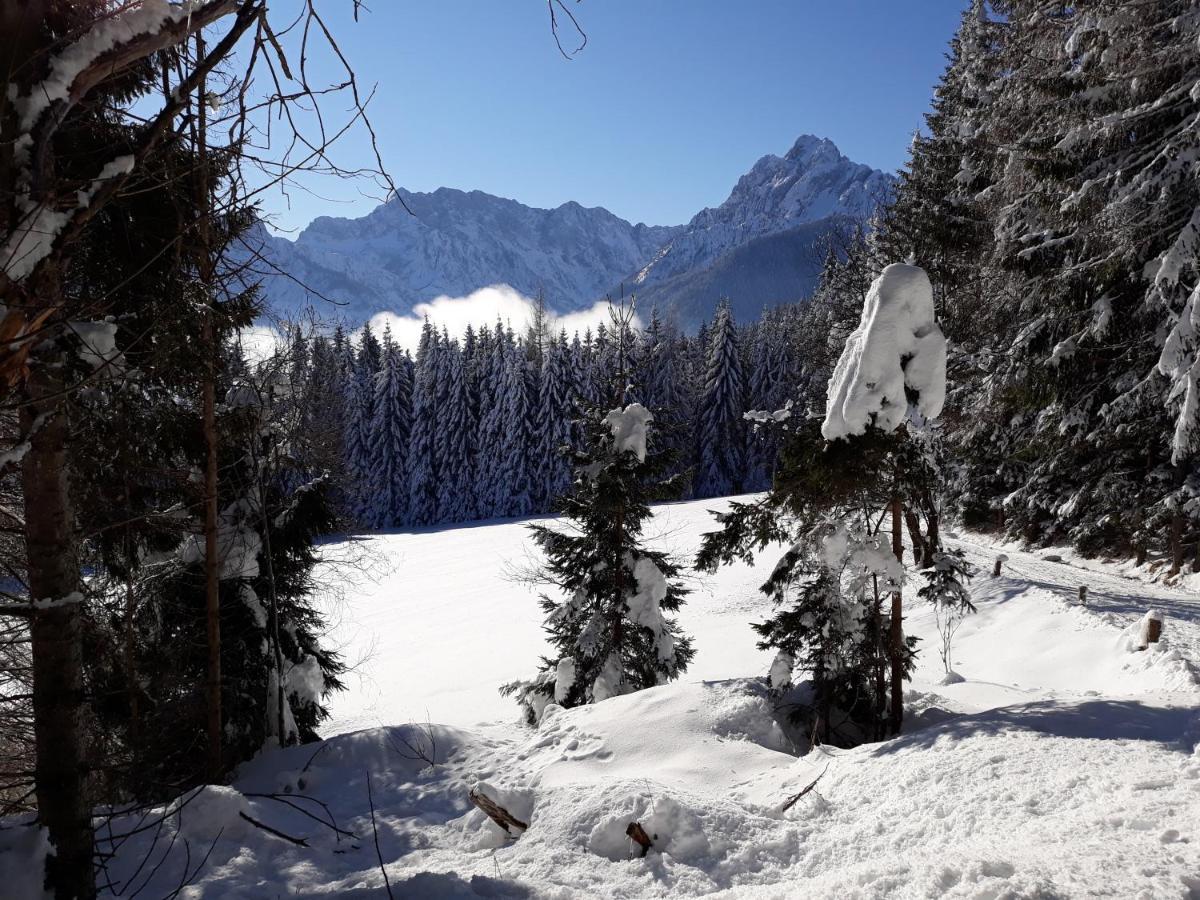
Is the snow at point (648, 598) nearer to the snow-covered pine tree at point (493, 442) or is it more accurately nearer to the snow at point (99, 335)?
the snow at point (99, 335)

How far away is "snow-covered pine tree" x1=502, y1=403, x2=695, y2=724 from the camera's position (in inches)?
380

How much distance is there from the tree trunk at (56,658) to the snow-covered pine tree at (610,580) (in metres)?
7.55

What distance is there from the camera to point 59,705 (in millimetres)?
2139

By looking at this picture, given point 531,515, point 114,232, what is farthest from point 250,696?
point 531,515

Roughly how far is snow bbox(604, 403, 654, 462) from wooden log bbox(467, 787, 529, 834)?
5383 mm

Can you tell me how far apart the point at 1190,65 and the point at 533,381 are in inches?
1629

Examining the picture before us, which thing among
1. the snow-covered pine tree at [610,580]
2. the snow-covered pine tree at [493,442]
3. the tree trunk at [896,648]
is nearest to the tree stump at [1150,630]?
the tree trunk at [896,648]

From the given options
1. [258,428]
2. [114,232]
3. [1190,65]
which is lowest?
[258,428]

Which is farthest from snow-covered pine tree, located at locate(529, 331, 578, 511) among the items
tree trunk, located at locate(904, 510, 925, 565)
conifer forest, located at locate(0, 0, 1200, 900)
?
tree trunk, located at locate(904, 510, 925, 565)

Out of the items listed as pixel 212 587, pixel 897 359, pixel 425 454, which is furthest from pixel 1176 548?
pixel 425 454

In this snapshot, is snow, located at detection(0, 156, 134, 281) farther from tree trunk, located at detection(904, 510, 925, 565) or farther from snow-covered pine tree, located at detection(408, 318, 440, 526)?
snow-covered pine tree, located at detection(408, 318, 440, 526)

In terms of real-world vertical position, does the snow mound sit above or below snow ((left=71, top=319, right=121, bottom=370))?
below

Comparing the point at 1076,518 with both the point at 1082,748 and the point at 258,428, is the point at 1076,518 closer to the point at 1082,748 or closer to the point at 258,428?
the point at 1082,748

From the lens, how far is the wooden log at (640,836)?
174 inches
